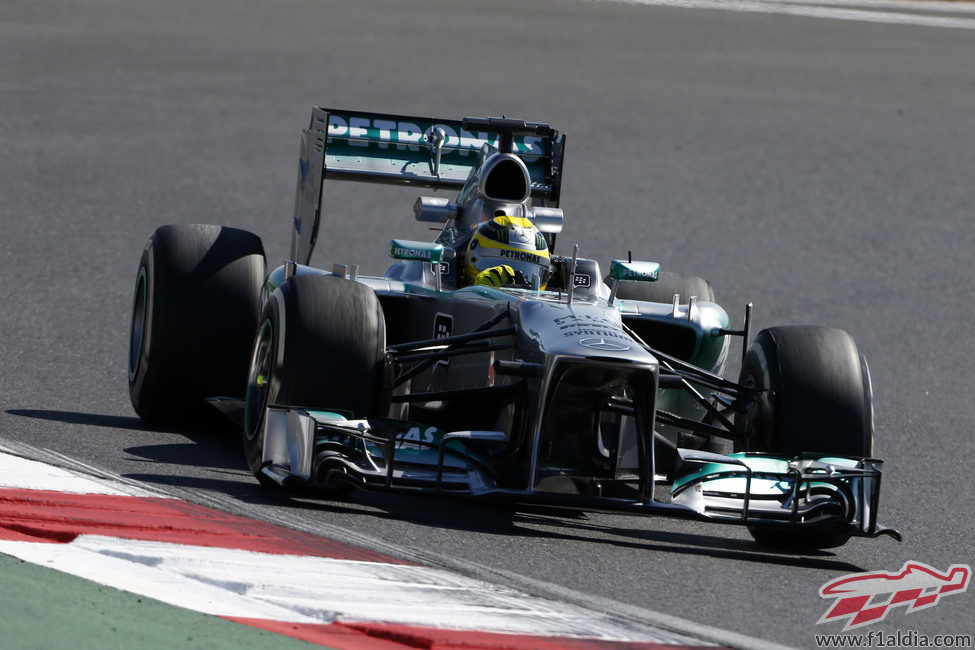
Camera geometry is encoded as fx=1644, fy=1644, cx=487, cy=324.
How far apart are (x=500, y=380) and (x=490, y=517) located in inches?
22.7

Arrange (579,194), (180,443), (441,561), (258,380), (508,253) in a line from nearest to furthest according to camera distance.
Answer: (441,561), (258,380), (180,443), (508,253), (579,194)

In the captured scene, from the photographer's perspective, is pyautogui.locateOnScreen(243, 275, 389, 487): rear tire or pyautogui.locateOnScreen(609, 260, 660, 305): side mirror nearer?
pyautogui.locateOnScreen(243, 275, 389, 487): rear tire

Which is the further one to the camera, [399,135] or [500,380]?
[399,135]

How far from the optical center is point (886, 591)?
5.90 m

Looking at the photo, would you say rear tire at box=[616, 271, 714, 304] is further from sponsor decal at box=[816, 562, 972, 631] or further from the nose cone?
sponsor decal at box=[816, 562, 972, 631]

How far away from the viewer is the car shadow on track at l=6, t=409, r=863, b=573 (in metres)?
6.21

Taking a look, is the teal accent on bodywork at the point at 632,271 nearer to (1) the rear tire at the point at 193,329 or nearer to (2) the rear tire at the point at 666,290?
(2) the rear tire at the point at 666,290

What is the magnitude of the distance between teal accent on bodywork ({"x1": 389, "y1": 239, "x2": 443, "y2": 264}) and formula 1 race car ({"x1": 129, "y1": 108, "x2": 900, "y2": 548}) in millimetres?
10

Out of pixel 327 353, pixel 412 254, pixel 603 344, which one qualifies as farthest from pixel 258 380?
pixel 603 344

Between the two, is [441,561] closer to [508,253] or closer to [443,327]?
[443,327]

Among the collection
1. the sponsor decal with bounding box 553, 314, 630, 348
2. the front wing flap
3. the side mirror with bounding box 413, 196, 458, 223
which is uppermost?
the side mirror with bounding box 413, 196, 458, 223

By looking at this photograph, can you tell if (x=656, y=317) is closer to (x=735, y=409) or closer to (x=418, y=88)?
(x=735, y=409)

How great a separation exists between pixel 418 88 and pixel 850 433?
14.8 meters

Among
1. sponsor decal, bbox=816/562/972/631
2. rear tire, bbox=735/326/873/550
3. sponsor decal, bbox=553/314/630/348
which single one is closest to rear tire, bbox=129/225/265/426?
sponsor decal, bbox=553/314/630/348
